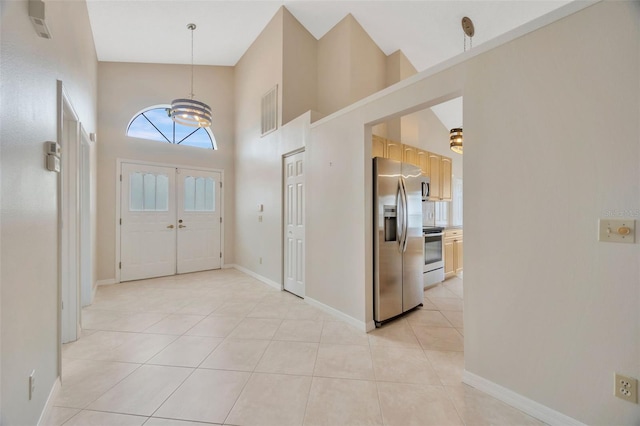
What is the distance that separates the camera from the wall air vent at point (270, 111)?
4359mm

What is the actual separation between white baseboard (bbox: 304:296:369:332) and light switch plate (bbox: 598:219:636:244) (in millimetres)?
2035

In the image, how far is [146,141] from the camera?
493cm

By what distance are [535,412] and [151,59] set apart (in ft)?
22.2

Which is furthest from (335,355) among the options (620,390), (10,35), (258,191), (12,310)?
(258,191)

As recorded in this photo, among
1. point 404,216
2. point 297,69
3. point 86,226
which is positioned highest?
point 297,69

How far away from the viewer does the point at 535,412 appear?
160 centimetres

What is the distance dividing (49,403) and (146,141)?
4.42 metres

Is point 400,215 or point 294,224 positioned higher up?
point 400,215

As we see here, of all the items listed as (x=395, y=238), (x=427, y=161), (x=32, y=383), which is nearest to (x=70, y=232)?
(x=32, y=383)

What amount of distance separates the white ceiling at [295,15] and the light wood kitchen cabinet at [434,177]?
1684 mm

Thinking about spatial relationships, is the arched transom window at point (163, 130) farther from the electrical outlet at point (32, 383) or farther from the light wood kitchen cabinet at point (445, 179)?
the light wood kitchen cabinet at point (445, 179)

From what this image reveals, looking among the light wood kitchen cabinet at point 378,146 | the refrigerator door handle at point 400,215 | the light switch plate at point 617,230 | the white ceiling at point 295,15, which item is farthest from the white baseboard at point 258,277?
the white ceiling at point 295,15

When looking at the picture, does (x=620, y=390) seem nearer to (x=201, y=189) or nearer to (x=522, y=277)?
(x=522, y=277)

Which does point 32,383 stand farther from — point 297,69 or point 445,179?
point 445,179
